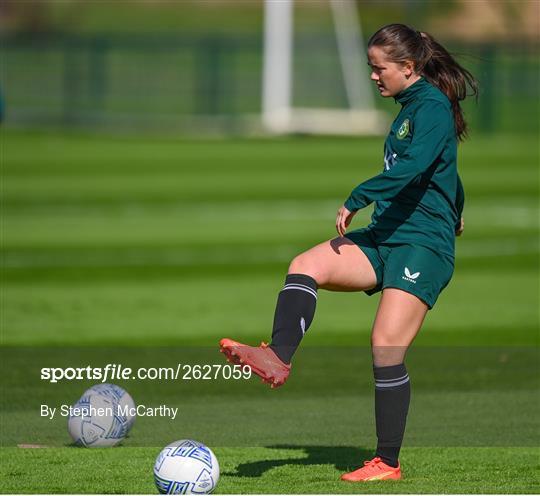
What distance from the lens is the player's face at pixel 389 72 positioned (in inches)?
282

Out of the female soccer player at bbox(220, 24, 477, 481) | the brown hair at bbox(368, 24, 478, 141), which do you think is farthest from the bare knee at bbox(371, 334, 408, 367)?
the brown hair at bbox(368, 24, 478, 141)

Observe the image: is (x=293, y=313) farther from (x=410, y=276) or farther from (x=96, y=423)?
(x=96, y=423)

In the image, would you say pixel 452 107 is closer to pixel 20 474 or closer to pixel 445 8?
pixel 20 474

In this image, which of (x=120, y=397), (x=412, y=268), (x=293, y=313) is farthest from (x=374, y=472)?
(x=120, y=397)

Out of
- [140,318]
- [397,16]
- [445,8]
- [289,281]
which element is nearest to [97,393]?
[289,281]

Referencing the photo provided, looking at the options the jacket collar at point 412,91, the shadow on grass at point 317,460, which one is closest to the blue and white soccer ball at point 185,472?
the shadow on grass at point 317,460

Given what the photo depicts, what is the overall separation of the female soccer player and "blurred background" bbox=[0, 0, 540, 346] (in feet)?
3.57

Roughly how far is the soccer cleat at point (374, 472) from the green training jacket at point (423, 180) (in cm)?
115

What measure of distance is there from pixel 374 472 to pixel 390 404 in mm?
360

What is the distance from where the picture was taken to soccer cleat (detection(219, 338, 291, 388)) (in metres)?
6.57

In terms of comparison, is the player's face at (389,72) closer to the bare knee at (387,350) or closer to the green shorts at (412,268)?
the green shorts at (412,268)

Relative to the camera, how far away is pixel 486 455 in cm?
791

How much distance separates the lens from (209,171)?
30.9m

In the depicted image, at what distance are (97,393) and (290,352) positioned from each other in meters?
1.68
